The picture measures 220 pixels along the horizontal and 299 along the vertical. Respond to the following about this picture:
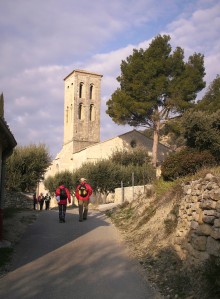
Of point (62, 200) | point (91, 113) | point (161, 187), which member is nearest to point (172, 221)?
point (161, 187)

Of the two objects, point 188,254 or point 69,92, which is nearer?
point 188,254

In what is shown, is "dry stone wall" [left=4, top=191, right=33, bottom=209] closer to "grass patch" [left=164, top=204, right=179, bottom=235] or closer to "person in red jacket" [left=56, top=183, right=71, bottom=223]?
"person in red jacket" [left=56, top=183, right=71, bottom=223]

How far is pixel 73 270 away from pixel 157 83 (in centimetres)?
3257

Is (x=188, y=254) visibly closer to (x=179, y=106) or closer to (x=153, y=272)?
(x=153, y=272)

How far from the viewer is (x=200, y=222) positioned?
7699mm

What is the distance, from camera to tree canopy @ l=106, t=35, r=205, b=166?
39219 millimetres

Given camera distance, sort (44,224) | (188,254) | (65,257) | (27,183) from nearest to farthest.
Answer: (188,254), (65,257), (44,224), (27,183)

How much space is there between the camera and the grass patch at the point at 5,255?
8844mm

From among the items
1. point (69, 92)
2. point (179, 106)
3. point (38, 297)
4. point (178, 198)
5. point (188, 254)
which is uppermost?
point (69, 92)

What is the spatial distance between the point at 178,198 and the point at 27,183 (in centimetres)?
2152

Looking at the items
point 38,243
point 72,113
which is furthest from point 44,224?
point 72,113

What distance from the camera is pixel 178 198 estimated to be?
10.9 m

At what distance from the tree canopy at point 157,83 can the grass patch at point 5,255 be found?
100 ft

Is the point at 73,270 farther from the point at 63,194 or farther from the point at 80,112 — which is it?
the point at 80,112
